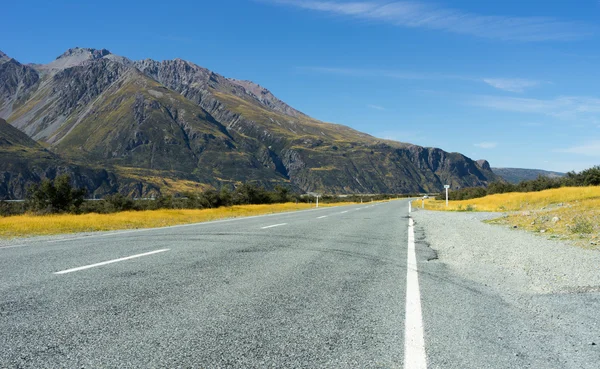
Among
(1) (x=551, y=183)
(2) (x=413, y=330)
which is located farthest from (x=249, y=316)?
(1) (x=551, y=183)

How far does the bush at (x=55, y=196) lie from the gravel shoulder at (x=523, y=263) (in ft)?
108

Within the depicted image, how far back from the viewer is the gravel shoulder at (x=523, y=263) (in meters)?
6.20

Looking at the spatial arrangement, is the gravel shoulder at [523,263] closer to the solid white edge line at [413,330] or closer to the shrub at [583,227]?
the shrub at [583,227]

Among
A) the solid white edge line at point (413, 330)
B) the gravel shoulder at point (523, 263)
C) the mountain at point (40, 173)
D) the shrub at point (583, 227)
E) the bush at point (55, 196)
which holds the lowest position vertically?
the gravel shoulder at point (523, 263)

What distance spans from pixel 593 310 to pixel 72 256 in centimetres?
810

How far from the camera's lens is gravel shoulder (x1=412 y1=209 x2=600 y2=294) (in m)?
6.20

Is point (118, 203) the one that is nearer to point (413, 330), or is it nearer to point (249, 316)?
point (249, 316)

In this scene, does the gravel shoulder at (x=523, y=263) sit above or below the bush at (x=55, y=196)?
below

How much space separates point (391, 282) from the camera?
623cm

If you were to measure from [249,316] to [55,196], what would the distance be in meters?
37.5

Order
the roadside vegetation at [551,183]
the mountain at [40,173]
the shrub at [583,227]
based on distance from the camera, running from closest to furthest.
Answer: the shrub at [583,227]
the roadside vegetation at [551,183]
the mountain at [40,173]

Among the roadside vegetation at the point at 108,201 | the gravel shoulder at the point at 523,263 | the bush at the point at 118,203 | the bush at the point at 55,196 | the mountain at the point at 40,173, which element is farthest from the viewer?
the mountain at the point at 40,173

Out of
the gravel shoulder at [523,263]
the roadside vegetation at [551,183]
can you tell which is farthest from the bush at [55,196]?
the roadside vegetation at [551,183]

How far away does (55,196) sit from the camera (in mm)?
36031
